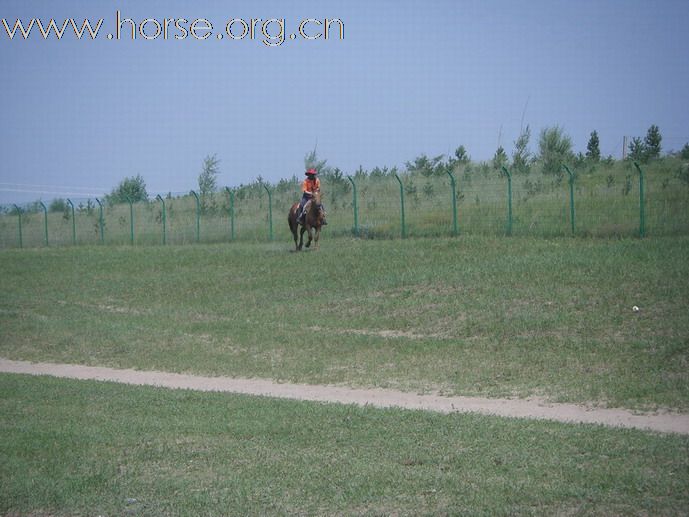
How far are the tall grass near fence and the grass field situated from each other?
217 centimetres

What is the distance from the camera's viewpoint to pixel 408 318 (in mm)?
19438

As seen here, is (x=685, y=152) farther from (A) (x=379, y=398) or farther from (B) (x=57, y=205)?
(B) (x=57, y=205)

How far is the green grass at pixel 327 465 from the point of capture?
7.54 meters

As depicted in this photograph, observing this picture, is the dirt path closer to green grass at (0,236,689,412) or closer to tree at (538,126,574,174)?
green grass at (0,236,689,412)

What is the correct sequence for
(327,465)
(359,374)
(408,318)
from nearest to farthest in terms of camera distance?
(327,465) → (359,374) → (408,318)

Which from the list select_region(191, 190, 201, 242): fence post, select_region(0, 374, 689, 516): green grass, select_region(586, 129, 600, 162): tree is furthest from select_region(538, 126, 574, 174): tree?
select_region(0, 374, 689, 516): green grass

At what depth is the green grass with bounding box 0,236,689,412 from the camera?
14.3 metres

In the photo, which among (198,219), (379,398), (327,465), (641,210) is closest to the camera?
(327,465)

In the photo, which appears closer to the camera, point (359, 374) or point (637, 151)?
point (359, 374)

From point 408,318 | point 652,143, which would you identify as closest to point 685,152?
point 652,143

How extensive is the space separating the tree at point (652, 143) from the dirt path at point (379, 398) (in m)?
21.4

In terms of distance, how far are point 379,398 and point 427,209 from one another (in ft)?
67.5

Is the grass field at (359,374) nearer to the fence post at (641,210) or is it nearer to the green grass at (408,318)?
the green grass at (408,318)

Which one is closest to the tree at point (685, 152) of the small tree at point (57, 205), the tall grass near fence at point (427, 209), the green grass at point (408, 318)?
the tall grass near fence at point (427, 209)
